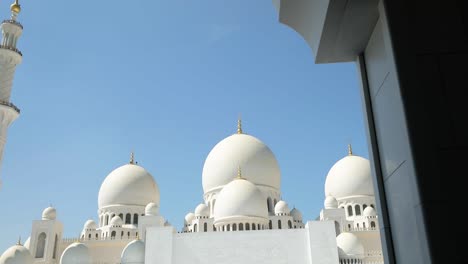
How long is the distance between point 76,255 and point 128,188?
26.3 ft

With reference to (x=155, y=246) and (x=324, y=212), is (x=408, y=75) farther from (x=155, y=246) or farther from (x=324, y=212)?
(x=324, y=212)

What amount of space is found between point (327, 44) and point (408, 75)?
2.55 feet

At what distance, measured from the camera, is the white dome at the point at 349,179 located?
1112 inches

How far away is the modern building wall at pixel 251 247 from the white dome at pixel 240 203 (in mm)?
2179

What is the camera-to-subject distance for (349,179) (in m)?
28.8

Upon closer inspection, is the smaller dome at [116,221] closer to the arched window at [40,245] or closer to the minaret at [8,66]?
the arched window at [40,245]

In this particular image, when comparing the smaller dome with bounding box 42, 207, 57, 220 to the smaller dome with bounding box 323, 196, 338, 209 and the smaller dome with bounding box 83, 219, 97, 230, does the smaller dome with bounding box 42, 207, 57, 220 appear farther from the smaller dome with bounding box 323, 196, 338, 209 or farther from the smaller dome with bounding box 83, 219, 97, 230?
the smaller dome with bounding box 323, 196, 338, 209

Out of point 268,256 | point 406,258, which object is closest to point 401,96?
point 406,258

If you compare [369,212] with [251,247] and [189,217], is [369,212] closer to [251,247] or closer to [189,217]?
[251,247]

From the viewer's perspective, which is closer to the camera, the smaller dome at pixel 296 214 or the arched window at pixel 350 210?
the smaller dome at pixel 296 214

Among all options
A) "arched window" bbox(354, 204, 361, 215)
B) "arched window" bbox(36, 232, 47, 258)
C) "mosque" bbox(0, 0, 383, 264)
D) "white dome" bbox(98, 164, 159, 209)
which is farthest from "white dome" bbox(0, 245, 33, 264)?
"arched window" bbox(354, 204, 361, 215)

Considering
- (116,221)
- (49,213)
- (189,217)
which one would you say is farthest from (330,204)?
(49,213)

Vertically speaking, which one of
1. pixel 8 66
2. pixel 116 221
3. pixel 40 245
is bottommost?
pixel 40 245

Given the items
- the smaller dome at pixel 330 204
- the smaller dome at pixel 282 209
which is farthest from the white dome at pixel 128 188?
the smaller dome at pixel 330 204
